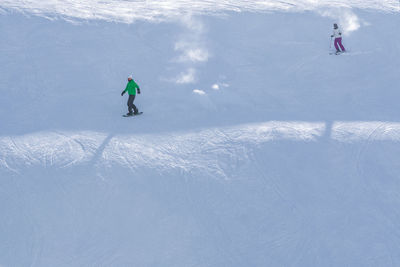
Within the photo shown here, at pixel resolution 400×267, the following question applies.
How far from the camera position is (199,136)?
14477mm

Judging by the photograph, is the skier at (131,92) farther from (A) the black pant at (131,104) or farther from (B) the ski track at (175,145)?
(B) the ski track at (175,145)

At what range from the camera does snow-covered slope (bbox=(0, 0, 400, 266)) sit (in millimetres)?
10750

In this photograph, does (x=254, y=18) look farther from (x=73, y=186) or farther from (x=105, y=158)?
(x=73, y=186)

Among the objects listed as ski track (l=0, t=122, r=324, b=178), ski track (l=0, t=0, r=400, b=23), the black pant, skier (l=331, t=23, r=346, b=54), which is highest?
ski track (l=0, t=0, r=400, b=23)

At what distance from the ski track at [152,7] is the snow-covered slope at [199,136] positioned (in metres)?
0.14

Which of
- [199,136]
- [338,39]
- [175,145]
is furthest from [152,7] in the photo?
[175,145]

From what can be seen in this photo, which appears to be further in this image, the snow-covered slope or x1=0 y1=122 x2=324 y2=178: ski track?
x1=0 y1=122 x2=324 y2=178: ski track

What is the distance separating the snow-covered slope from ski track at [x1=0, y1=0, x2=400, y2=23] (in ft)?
0.46

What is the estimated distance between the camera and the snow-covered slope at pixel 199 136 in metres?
10.8

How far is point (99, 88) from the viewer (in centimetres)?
1758

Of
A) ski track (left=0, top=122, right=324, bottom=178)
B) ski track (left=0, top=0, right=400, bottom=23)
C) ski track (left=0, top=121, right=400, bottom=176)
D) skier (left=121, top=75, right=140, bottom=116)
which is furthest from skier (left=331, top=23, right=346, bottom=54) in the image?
skier (left=121, top=75, right=140, bottom=116)

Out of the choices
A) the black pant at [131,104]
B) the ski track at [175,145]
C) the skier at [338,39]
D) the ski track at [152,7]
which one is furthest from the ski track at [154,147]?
the ski track at [152,7]

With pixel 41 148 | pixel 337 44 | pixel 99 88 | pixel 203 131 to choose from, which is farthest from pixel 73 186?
pixel 337 44

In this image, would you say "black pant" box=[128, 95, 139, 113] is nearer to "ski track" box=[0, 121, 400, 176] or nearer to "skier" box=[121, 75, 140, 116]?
"skier" box=[121, 75, 140, 116]
